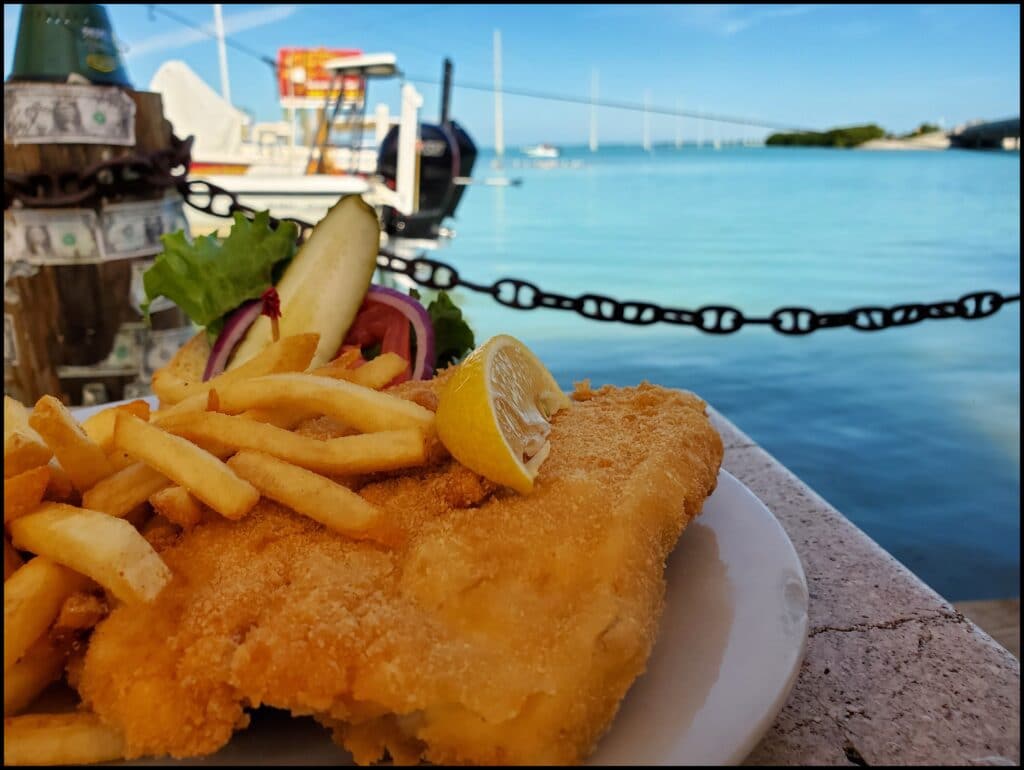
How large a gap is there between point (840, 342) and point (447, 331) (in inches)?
357

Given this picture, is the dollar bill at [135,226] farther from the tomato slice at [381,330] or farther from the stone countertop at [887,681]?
the stone countertop at [887,681]

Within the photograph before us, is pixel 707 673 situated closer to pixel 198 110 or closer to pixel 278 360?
pixel 278 360

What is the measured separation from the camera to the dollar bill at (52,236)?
324 cm

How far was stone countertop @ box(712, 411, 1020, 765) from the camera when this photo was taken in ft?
4.07

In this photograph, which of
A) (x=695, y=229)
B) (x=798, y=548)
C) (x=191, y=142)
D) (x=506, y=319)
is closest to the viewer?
(x=798, y=548)

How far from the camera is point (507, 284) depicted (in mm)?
3264

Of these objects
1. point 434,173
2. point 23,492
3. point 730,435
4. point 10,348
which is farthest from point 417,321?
point 434,173

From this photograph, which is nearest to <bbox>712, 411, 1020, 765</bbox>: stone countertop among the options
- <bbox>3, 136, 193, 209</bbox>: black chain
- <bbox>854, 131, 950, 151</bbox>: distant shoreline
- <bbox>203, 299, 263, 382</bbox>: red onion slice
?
<bbox>203, 299, 263, 382</bbox>: red onion slice

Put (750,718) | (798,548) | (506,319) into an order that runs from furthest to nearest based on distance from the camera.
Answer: (506,319) < (798,548) < (750,718)

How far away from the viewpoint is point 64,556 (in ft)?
3.74

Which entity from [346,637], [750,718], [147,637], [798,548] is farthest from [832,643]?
[147,637]

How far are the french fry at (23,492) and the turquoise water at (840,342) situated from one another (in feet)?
17.0

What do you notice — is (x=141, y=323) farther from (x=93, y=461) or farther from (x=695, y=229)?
(x=695, y=229)

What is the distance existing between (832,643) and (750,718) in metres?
0.59
